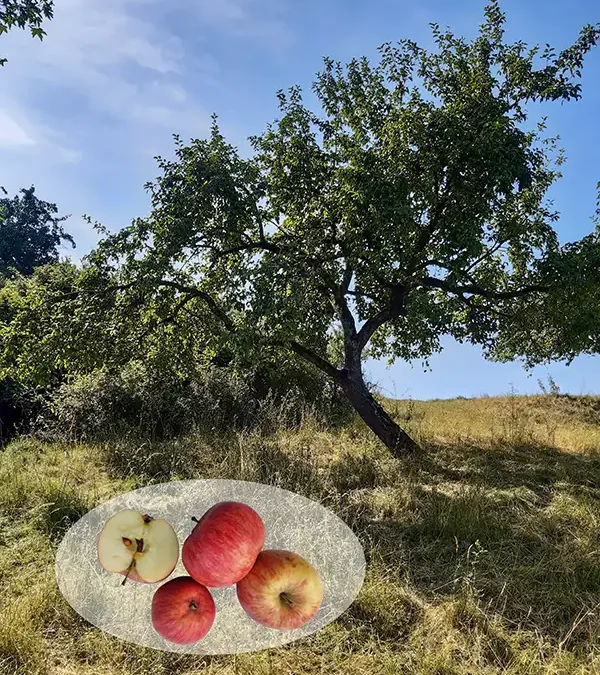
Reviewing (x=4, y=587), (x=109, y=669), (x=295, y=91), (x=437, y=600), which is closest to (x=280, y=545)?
(x=109, y=669)

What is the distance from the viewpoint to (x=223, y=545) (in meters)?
1.71

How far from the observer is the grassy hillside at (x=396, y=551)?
2.66 meters

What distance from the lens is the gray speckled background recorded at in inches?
70.9

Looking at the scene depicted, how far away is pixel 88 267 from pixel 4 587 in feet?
17.6

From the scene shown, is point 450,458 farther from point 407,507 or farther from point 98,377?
point 98,377

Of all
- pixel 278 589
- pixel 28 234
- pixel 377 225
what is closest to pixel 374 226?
pixel 377 225

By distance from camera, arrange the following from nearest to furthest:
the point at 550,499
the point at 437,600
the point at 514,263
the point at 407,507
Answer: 1. the point at 437,600
2. the point at 407,507
3. the point at 550,499
4. the point at 514,263

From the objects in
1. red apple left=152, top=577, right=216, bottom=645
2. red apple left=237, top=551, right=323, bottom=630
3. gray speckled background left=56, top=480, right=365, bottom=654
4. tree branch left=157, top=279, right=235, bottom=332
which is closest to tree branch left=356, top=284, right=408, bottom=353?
tree branch left=157, top=279, right=235, bottom=332

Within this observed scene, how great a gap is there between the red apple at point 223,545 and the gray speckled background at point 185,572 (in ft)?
0.16

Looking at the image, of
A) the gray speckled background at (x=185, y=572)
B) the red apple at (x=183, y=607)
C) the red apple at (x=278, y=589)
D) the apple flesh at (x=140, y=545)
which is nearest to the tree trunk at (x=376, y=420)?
the gray speckled background at (x=185, y=572)

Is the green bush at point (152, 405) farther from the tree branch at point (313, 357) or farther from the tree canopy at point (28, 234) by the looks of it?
the tree canopy at point (28, 234)

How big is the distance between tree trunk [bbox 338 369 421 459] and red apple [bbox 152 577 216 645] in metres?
6.40

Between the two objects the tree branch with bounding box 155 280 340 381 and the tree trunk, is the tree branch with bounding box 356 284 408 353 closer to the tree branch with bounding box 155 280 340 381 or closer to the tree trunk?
the tree trunk

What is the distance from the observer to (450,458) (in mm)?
7785
